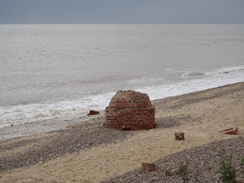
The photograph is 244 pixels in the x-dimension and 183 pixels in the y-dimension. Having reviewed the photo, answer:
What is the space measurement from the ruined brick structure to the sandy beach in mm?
381

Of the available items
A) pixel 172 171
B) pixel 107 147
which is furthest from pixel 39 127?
pixel 172 171

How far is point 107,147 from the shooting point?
995 cm

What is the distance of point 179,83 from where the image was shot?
28.0 m

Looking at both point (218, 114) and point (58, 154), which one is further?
point (218, 114)

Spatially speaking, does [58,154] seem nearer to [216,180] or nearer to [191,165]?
[191,165]

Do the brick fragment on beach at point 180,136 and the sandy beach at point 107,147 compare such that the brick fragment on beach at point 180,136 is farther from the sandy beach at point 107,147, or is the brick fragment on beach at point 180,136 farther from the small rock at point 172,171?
the small rock at point 172,171

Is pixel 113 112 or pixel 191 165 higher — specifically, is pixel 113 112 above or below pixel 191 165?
above

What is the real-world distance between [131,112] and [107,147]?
81.1 inches

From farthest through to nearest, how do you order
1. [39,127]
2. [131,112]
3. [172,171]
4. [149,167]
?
[39,127] → [131,112] → [149,167] → [172,171]

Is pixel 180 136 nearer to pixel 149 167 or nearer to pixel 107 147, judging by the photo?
pixel 107 147

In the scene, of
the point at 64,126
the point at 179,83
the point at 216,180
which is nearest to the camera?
the point at 216,180

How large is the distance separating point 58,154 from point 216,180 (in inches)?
200

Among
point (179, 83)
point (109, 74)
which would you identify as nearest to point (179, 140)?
point (179, 83)

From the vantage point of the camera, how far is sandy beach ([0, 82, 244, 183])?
7.99m
